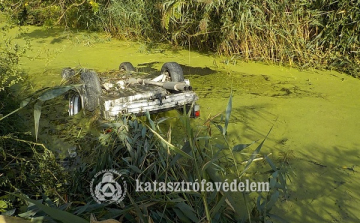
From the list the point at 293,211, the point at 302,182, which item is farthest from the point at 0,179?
the point at 302,182

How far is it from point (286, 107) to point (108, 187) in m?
2.11

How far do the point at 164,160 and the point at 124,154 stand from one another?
33cm

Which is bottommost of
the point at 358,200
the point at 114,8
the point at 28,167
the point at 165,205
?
the point at 358,200

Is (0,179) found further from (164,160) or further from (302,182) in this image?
(302,182)

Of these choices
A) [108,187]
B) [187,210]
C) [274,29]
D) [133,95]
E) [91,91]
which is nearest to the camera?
[187,210]

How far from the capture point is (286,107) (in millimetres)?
3531

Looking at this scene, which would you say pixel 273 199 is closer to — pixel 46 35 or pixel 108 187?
pixel 108 187

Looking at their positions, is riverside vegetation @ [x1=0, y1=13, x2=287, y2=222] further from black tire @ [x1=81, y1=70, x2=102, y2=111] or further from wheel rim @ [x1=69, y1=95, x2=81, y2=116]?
wheel rim @ [x1=69, y1=95, x2=81, y2=116]

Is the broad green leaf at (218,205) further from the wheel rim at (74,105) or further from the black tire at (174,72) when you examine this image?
the wheel rim at (74,105)

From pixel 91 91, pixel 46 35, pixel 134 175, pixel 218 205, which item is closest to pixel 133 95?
pixel 91 91

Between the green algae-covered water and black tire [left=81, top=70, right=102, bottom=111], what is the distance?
14.1 inches

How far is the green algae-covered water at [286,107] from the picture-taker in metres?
2.31

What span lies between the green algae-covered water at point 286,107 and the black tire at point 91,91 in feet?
1.18

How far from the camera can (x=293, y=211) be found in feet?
7.03
